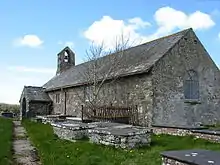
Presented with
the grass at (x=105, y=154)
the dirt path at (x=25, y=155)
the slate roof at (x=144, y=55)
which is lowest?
the dirt path at (x=25, y=155)

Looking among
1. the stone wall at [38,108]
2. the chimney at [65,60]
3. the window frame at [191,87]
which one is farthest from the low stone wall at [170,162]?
the chimney at [65,60]

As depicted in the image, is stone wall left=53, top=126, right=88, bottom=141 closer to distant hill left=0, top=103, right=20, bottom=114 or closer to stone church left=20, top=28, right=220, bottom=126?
stone church left=20, top=28, right=220, bottom=126

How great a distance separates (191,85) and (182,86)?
0.91 metres

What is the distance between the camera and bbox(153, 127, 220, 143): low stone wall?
12102 mm

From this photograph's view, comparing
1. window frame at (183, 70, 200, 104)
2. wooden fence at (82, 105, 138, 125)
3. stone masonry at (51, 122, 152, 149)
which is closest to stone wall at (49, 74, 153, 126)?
wooden fence at (82, 105, 138, 125)

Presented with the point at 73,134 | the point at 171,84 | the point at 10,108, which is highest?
the point at 171,84

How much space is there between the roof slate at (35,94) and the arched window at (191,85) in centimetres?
2070

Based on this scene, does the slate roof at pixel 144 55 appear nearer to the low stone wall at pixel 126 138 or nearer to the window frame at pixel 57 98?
the low stone wall at pixel 126 138

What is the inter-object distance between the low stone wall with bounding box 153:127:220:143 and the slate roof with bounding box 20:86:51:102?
22.4 m

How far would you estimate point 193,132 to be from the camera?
13445mm

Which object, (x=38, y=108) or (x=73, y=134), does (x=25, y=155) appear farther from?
(x=38, y=108)

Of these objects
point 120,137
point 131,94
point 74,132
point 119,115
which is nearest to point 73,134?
point 74,132

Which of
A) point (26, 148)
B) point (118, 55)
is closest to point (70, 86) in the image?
point (118, 55)

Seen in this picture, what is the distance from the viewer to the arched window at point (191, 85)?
20.5 m
